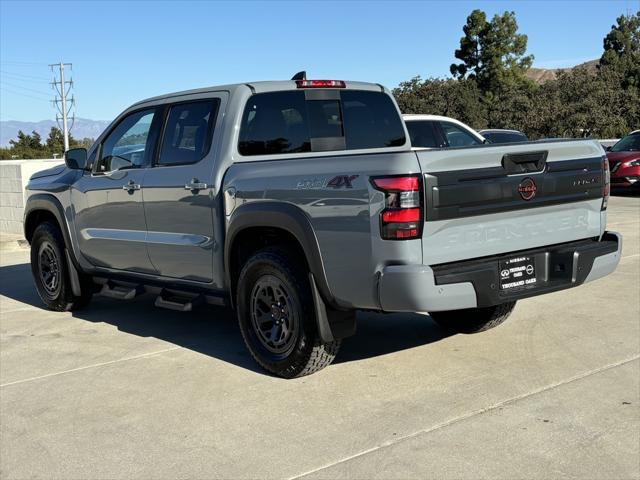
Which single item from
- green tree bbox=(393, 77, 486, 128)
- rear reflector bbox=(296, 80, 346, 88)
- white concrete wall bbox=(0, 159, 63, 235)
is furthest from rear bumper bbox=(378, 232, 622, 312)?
green tree bbox=(393, 77, 486, 128)

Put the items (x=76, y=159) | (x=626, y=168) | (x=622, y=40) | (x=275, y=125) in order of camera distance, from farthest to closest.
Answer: (x=622, y=40) → (x=626, y=168) → (x=76, y=159) → (x=275, y=125)

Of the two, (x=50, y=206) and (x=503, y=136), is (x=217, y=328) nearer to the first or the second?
(x=50, y=206)

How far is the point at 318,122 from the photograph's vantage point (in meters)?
5.91

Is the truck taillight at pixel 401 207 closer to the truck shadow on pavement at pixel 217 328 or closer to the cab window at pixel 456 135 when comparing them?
→ the truck shadow on pavement at pixel 217 328

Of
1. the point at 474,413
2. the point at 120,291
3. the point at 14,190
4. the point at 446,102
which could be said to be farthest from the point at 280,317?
the point at 446,102

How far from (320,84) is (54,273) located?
3.28 m

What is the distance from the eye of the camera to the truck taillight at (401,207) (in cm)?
427

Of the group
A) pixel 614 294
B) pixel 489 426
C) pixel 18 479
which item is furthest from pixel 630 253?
pixel 18 479

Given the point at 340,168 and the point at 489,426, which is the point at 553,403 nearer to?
the point at 489,426

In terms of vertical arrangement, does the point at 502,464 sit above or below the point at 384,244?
below

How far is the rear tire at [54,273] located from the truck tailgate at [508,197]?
13.3 ft

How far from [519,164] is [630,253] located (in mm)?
5852

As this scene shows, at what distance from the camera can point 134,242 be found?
20.9 feet

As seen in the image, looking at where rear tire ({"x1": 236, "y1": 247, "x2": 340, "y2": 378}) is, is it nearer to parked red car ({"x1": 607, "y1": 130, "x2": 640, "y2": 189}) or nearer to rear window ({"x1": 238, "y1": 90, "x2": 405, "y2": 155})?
rear window ({"x1": 238, "y1": 90, "x2": 405, "y2": 155})
